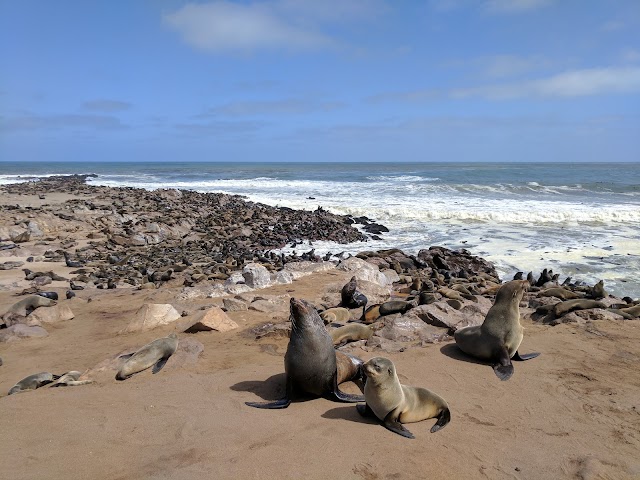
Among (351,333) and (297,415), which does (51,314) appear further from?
(297,415)

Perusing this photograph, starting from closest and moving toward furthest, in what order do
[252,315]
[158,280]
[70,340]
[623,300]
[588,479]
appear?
[588,479], [70,340], [252,315], [623,300], [158,280]

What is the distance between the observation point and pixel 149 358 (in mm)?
5504

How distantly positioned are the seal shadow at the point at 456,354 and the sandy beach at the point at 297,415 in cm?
3

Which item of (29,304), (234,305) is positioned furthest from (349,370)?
(29,304)

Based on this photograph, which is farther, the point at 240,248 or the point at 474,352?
the point at 240,248

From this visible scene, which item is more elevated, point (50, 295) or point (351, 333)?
point (351, 333)

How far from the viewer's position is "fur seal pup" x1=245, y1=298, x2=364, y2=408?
4430 millimetres

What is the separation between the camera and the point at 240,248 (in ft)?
50.6

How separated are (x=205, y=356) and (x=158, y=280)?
18.4ft

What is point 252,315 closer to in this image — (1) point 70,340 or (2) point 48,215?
(1) point 70,340

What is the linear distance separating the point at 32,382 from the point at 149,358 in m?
1.23

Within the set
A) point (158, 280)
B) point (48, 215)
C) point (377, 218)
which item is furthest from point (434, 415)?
point (377, 218)

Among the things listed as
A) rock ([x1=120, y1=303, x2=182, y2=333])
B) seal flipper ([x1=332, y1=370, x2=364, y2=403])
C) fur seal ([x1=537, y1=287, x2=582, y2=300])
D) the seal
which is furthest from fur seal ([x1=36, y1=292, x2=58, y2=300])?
fur seal ([x1=537, y1=287, x2=582, y2=300])

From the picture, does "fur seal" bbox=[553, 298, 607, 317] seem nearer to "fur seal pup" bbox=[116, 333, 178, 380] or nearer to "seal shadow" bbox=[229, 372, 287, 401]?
"seal shadow" bbox=[229, 372, 287, 401]
